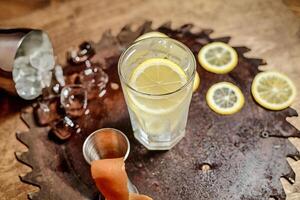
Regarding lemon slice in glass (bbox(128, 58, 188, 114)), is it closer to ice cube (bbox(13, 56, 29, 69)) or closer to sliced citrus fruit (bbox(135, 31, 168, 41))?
sliced citrus fruit (bbox(135, 31, 168, 41))

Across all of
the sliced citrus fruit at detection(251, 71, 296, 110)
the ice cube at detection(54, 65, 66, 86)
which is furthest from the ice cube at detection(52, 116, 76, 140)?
the sliced citrus fruit at detection(251, 71, 296, 110)

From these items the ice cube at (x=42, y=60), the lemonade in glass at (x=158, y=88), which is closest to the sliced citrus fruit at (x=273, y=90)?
the lemonade in glass at (x=158, y=88)

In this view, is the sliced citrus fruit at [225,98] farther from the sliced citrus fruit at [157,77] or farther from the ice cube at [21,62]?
the ice cube at [21,62]

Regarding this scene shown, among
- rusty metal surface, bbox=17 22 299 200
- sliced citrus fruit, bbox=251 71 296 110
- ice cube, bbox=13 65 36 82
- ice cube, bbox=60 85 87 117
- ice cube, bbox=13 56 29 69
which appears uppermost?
ice cube, bbox=13 56 29 69

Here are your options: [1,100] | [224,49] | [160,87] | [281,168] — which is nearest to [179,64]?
[160,87]

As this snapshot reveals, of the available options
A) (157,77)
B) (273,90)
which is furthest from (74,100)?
(273,90)

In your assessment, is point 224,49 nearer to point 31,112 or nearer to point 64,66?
point 64,66

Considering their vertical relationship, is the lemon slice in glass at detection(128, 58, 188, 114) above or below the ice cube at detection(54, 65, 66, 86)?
above

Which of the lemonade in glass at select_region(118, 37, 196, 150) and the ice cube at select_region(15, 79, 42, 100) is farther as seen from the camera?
the ice cube at select_region(15, 79, 42, 100)
